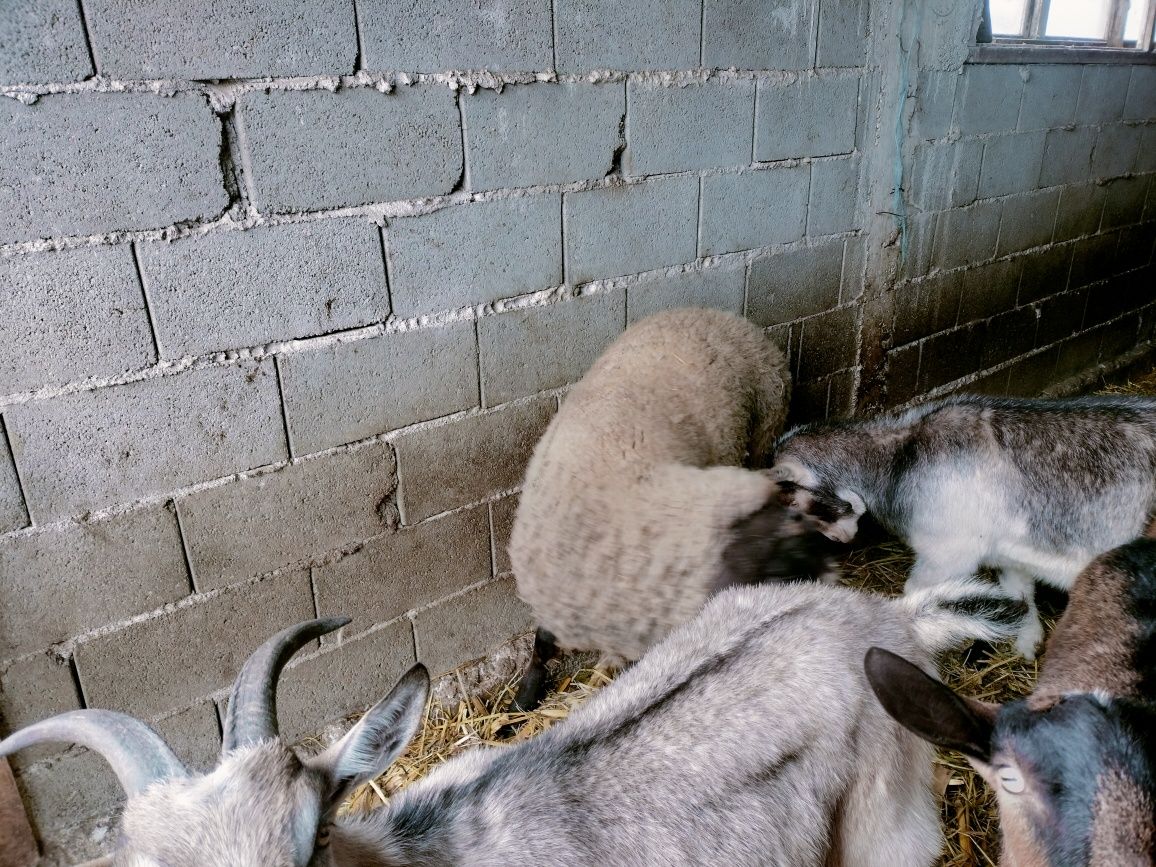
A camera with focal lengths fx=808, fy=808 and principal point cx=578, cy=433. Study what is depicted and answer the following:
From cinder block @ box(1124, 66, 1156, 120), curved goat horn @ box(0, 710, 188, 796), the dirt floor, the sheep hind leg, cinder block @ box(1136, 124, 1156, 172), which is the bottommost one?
the dirt floor

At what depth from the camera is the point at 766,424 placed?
3.92 m

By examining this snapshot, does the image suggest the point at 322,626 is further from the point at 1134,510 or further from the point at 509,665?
the point at 1134,510

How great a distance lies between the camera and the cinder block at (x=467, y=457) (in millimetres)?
3307

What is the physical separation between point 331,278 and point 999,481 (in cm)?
297

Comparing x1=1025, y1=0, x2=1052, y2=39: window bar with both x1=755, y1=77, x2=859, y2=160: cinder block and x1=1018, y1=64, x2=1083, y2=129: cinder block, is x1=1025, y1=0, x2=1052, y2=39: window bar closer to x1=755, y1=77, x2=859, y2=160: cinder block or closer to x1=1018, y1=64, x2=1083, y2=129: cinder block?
x1=1018, y1=64, x2=1083, y2=129: cinder block

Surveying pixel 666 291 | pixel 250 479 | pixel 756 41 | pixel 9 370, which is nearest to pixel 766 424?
pixel 666 291

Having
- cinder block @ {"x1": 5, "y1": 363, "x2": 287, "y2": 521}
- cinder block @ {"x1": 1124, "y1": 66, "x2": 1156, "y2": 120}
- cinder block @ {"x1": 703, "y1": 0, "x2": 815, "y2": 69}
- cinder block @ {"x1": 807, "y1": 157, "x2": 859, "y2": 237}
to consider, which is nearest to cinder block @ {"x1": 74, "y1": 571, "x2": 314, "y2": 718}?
cinder block @ {"x1": 5, "y1": 363, "x2": 287, "y2": 521}

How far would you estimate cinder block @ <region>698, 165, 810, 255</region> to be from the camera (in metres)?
3.94

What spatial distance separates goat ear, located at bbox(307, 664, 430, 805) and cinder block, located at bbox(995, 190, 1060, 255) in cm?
540

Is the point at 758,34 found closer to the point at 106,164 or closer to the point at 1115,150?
the point at 106,164

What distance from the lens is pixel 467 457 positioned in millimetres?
3447

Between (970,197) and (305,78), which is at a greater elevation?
(305,78)

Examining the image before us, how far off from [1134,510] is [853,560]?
1.39 meters

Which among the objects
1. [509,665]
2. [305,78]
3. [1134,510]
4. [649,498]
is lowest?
[509,665]
